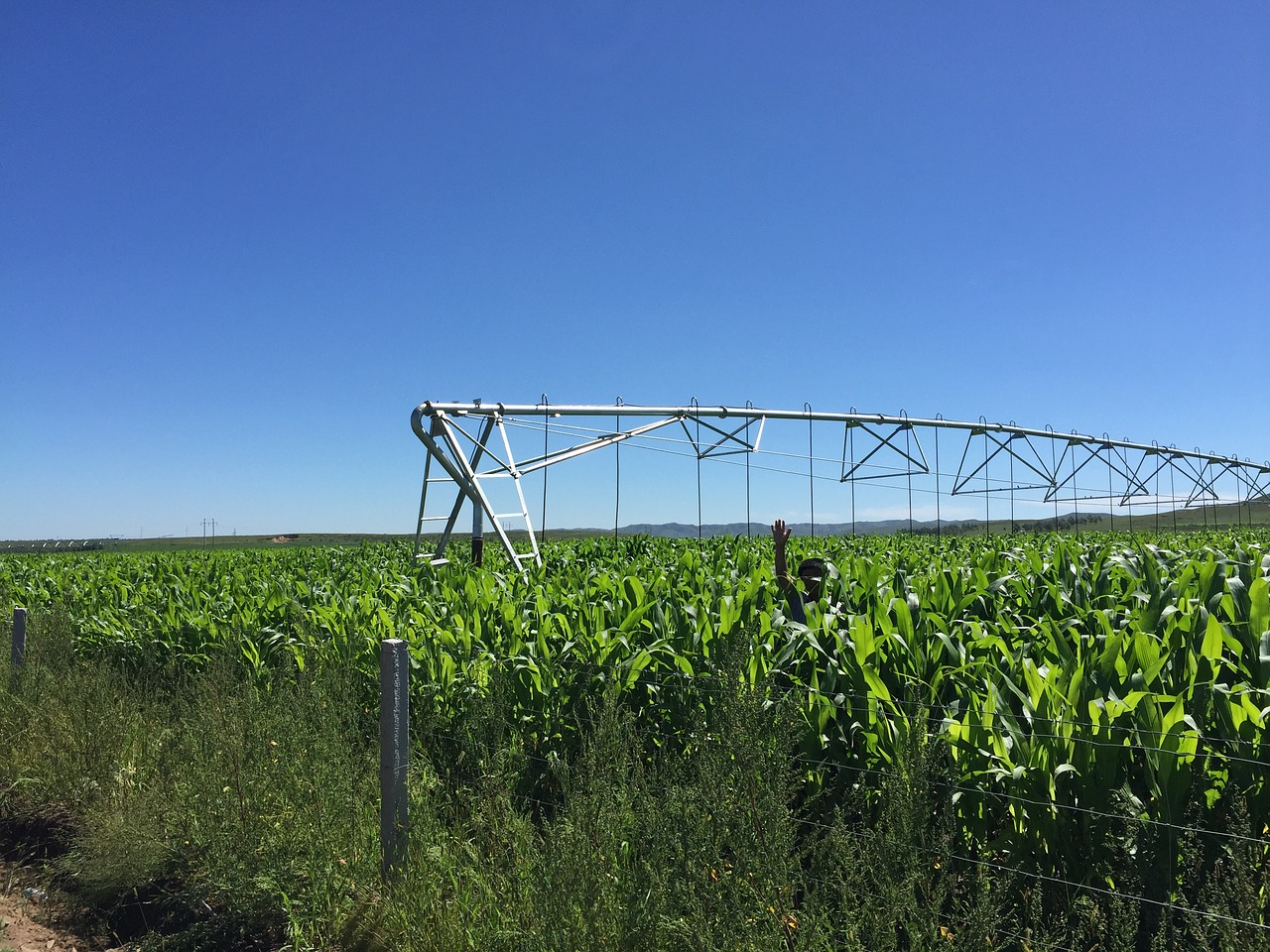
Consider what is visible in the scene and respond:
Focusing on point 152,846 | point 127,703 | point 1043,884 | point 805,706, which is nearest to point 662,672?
point 805,706

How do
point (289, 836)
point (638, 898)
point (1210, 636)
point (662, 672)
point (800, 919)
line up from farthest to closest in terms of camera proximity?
point (662, 672) < point (289, 836) < point (1210, 636) < point (638, 898) < point (800, 919)

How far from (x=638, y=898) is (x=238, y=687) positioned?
4.58m

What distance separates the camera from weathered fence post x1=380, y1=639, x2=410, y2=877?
423 cm

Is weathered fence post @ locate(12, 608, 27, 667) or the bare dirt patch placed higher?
weathered fence post @ locate(12, 608, 27, 667)

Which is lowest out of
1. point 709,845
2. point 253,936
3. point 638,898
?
point 253,936

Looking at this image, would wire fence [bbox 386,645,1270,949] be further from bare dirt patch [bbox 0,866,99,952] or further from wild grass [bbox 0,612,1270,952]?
bare dirt patch [bbox 0,866,99,952]

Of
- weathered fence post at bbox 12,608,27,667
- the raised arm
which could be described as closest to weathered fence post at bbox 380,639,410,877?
the raised arm

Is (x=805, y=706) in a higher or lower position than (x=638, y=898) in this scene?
higher

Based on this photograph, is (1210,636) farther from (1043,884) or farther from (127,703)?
(127,703)

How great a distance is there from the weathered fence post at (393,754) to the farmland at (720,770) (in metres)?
0.13

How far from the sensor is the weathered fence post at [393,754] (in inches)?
167

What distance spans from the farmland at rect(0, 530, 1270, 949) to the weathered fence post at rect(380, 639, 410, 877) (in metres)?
0.13

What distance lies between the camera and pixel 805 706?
427 cm

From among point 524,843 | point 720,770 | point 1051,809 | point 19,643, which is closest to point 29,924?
point 524,843
